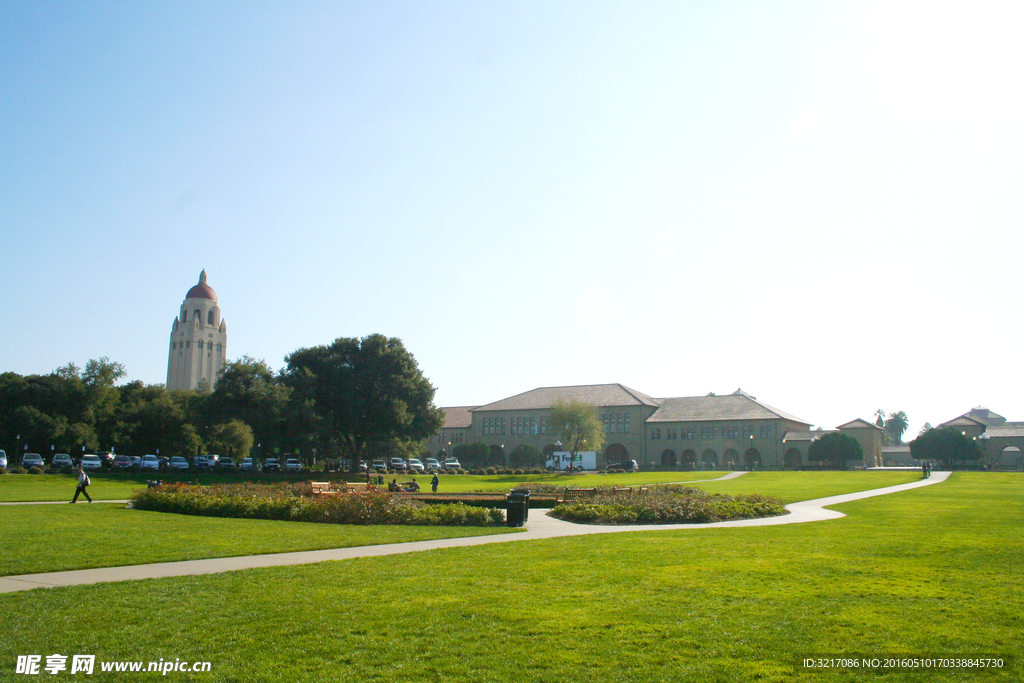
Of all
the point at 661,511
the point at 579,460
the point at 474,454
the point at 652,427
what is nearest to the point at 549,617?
the point at 661,511

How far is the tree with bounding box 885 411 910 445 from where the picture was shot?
16888 cm

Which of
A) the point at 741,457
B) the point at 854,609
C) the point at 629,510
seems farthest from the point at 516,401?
the point at 854,609

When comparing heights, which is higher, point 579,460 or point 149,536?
point 149,536

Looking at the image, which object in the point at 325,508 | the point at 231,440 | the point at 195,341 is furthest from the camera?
the point at 195,341

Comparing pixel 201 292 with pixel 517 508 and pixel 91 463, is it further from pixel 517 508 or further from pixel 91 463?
pixel 517 508

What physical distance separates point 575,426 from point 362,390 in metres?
33.2

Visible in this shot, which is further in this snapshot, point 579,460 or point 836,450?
point 579,460

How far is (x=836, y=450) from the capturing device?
81688 mm

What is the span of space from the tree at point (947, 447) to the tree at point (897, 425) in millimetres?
91663

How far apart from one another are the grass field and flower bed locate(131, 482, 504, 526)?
7.07 metres

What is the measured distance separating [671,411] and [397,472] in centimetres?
4614

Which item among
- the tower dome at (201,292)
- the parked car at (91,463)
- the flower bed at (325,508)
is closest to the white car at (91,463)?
the parked car at (91,463)

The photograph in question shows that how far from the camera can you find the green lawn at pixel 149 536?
1196 cm

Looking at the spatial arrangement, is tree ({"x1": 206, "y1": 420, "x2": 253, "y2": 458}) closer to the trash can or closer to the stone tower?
the trash can
